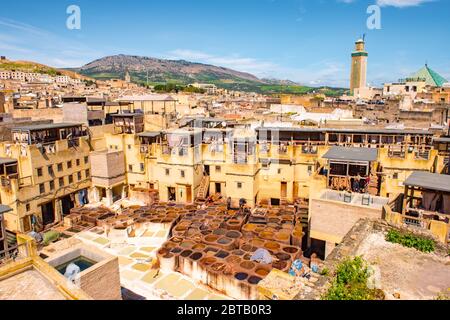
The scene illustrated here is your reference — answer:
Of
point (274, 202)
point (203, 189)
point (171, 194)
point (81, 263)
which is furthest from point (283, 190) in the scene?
point (81, 263)

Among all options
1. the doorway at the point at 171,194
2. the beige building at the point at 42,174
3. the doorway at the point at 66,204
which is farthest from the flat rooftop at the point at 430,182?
the doorway at the point at 66,204

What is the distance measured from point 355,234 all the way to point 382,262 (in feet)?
7.77

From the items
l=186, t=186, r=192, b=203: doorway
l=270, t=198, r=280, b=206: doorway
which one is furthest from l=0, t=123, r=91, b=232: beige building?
l=270, t=198, r=280, b=206: doorway

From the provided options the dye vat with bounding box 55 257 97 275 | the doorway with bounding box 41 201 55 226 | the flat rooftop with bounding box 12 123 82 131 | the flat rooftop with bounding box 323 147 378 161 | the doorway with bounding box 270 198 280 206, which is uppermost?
the flat rooftop with bounding box 12 123 82 131

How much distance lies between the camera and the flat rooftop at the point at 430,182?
1733cm

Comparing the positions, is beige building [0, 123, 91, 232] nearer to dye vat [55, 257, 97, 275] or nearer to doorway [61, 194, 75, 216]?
doorway [61, 194, 75, 216]

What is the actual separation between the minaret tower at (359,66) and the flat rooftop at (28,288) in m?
117

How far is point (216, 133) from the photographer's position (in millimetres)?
37000

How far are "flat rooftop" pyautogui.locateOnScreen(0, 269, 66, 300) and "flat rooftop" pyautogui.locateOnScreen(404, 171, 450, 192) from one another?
18.2m

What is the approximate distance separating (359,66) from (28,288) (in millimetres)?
121045

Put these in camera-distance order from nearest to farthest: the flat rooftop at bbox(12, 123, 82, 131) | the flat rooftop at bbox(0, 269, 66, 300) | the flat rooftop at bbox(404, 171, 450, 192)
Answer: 1. the flat rooftop at bbox(0, 269, 66, 300)
2. the flat rooftop at bbox(404, 171, 450, 192)
3. the flat rooftop at bbox(12, 123, 82, 131)

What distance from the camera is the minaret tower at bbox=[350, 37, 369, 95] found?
11112 cm
